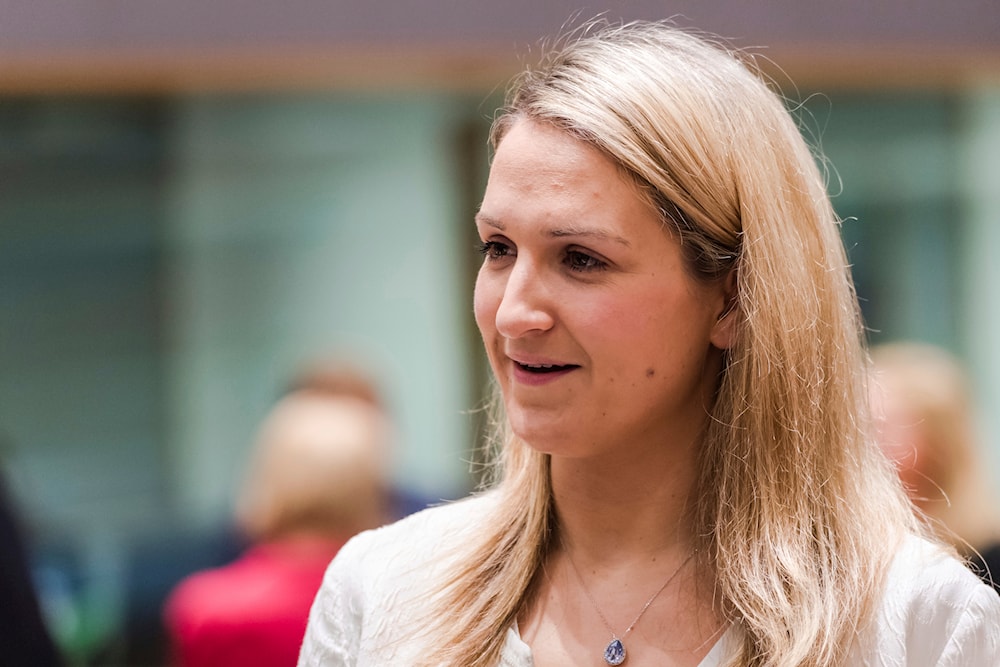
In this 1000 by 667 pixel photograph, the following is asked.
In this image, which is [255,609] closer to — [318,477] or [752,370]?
[318,477]

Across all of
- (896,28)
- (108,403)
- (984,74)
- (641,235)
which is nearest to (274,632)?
(641,235)

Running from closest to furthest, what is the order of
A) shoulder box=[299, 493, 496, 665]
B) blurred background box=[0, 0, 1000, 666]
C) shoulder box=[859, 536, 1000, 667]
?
shoulder box=[859, 536, 1000, 667] → shoulder box=[299, 493, 496, 665] → blurred background box=[0, 0, 1000, 666]

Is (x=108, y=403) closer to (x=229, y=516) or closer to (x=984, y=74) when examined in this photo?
(x=229, y=516)

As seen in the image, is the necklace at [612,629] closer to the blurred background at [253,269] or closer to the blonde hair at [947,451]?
the blonde hair at [947,451]

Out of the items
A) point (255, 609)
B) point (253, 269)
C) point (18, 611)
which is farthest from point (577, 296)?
point (253, 269)

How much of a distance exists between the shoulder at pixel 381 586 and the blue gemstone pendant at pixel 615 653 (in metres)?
0.29

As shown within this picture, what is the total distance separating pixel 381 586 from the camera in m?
1.96

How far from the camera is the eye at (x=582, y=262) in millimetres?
1759

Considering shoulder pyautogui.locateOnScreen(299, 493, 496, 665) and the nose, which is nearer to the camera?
the nose

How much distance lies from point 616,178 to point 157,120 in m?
4.33

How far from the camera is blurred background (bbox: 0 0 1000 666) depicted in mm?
5492

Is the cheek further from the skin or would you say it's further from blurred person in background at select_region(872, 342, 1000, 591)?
blurred person in background at select_region(872, 342, 1000, 591)

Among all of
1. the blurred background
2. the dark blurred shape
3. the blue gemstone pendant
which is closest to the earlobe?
the blue gemstone pendant

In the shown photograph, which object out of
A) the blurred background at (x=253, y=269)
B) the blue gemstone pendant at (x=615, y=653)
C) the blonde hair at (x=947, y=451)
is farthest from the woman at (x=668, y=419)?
the blurred background at (x=253, y=269)
